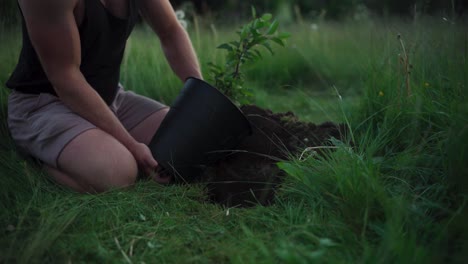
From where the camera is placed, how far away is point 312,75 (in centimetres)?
486

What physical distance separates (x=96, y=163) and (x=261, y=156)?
80 cm

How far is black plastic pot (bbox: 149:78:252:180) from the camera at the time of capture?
2.15 m

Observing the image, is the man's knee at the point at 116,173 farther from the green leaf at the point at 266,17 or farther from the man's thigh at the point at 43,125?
the green leaf at the point at 266,17

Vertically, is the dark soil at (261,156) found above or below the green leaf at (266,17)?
below

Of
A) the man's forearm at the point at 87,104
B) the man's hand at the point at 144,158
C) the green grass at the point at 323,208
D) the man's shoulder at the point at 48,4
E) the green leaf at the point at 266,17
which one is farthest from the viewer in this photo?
the green leaf at the point at 266,17

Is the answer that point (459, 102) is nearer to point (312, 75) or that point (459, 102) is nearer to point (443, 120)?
point (443, 120)

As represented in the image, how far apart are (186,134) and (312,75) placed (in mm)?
2946

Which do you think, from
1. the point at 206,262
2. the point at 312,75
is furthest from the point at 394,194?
the point at 312,75

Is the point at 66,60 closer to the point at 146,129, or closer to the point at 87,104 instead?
the point at 87,104

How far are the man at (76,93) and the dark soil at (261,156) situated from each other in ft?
1.01

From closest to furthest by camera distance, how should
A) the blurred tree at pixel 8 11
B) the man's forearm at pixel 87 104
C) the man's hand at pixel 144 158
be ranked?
1. the man's forearm at pixel 87 104
2. the man's hand at pixel 144 158
3. the blurred tree at pixel 8 11

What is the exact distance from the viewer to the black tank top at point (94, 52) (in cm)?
216

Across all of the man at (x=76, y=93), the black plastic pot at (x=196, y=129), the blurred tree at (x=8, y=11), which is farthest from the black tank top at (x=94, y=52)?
the blurred tree at (x=8, y=11)

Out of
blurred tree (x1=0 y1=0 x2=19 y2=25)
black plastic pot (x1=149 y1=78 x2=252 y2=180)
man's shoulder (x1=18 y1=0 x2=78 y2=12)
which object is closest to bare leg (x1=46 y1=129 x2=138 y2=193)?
black plastic pot (x1=149 y1=78 x2=252 y2=180)
